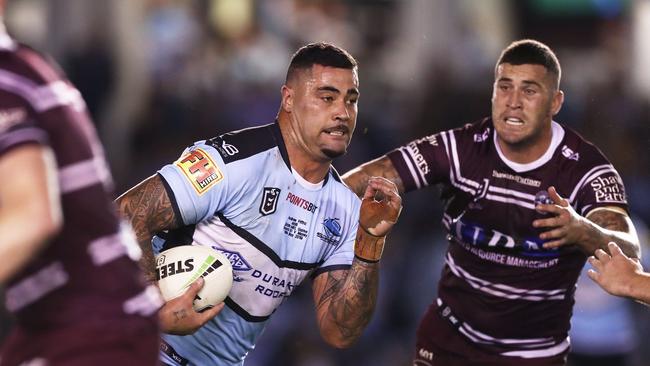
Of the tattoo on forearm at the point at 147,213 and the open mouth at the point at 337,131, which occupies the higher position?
the open mouth at the point at 337,131

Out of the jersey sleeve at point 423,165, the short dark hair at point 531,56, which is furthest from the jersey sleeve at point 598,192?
the jersey sleeve at point 423,165

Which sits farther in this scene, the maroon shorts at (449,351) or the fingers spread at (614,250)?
the maroon shorts at (449,351)

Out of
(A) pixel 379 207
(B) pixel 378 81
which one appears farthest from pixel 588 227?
(B) pixel 378 81

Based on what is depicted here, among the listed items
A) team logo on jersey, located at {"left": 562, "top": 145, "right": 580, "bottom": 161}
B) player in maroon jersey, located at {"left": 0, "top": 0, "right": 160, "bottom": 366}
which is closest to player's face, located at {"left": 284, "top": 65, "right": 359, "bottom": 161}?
team logo on jersey, located at {"left": 562, "top": 145, "right": 580, "bottom": 161}

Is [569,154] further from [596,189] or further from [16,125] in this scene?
[16,125]

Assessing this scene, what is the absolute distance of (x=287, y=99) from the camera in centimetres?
604

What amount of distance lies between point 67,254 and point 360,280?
7.64 feet

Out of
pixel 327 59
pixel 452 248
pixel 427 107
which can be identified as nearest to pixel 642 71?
pixel 427 107

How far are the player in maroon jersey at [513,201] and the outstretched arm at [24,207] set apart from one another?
322 centimetres

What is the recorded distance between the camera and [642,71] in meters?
13.3

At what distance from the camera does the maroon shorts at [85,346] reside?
373 centimetres

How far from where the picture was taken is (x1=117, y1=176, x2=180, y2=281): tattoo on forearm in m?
5.46

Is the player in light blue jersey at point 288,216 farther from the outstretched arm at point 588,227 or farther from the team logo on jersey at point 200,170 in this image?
the outstretched arm at point 588,227

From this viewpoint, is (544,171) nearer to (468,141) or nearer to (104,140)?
(468,141)
